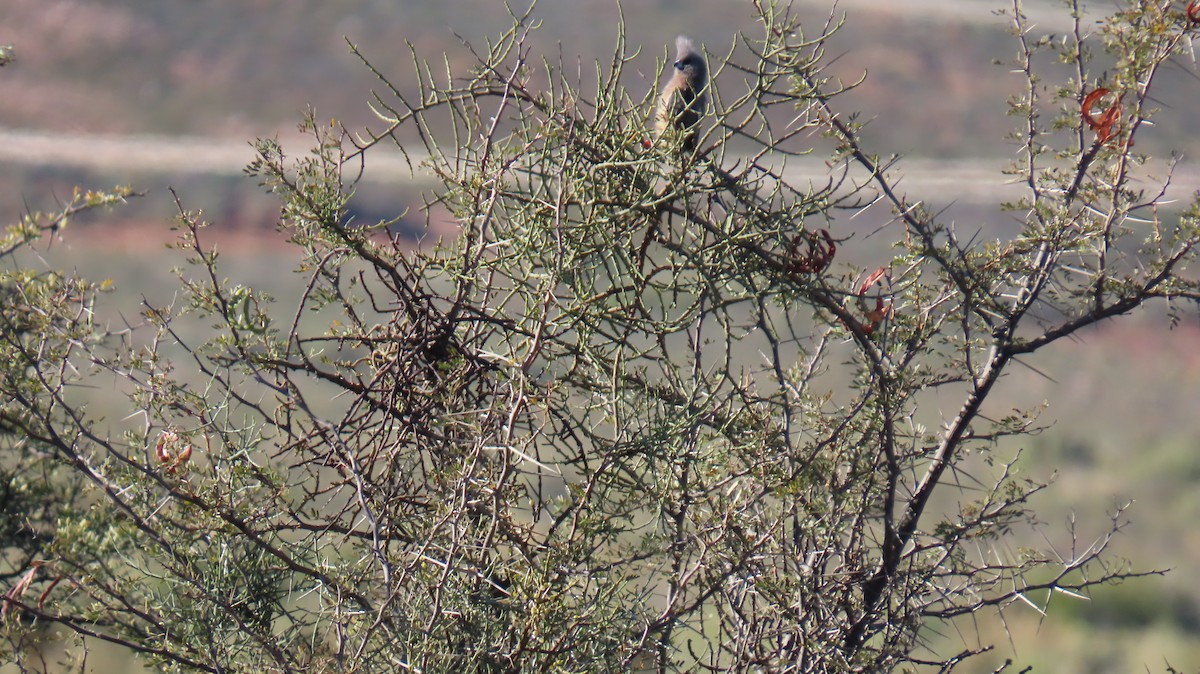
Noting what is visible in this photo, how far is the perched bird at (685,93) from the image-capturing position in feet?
7.18

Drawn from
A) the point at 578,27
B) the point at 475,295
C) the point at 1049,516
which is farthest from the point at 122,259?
the point at 475,295

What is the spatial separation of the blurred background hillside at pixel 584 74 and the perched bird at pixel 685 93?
8550mm

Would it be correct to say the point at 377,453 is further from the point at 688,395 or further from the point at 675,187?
the point at 675,187

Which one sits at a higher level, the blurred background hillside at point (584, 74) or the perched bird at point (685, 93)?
the blurred background hillside at point (584, 74)

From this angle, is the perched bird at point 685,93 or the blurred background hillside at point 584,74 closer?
the perched bird at point 685,93

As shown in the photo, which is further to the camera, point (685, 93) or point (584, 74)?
point (584, 74)

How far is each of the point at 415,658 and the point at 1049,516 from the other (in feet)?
39.0

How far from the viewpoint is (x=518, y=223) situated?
2258 mm

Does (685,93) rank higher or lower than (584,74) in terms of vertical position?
lower

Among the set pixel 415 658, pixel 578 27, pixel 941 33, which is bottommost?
pixel 415 658

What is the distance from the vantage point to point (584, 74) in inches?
503

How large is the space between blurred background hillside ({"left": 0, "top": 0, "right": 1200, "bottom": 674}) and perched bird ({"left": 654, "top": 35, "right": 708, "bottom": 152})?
8.55m

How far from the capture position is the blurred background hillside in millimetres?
12719

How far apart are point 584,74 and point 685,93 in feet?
30.9
